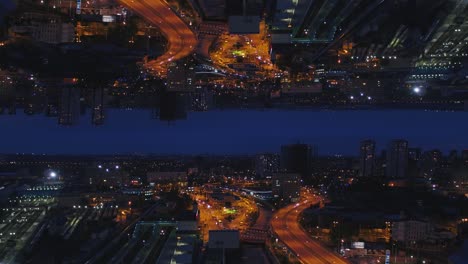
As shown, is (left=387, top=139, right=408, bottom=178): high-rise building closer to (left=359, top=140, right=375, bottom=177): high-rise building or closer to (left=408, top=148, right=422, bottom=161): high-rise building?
(left=408, top=148, right=422, bottom=161): high-rise building

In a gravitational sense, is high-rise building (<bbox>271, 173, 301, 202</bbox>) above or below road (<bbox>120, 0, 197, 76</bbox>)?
below

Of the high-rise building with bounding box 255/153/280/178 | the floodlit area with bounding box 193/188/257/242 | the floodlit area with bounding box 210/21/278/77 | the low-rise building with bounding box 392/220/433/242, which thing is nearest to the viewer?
the floodlit area with bounding box 210/21/278/77

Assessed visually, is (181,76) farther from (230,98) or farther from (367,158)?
(367,158)

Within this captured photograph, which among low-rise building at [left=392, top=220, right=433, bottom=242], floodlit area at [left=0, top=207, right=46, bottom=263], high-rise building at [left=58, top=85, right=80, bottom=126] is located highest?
high-rise building at [left=58, top=85, right=80, bottom=126]

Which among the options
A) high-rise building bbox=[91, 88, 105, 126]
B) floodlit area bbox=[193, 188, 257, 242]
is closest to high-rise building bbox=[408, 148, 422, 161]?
floodlit area bbox=[193, 188, 257, 242]

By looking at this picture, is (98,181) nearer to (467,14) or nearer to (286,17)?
(286,17)

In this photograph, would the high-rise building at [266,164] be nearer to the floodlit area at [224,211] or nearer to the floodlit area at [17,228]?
the floodlit area at [224,211]
